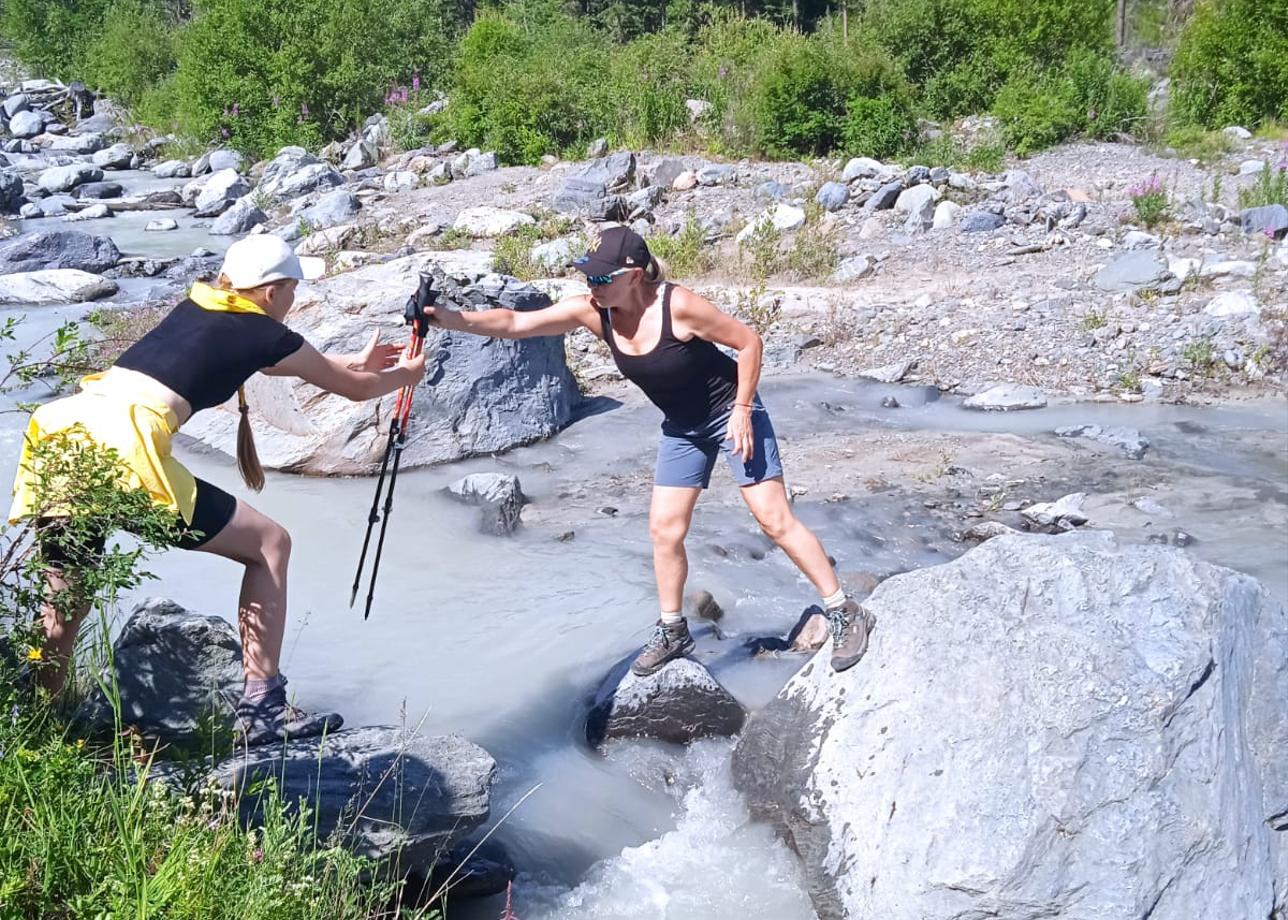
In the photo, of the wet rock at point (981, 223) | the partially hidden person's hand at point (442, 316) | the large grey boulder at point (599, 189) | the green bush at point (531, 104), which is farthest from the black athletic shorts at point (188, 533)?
the green bush at point (531, 104)

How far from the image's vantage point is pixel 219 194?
2225cm

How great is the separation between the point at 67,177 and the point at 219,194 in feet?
15.6

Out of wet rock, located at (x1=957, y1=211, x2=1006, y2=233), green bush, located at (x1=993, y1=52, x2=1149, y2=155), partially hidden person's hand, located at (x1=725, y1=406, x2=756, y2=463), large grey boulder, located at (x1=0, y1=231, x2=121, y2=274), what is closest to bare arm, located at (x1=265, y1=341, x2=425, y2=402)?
partially hidden person's hand, located at (x1=725, y1=406, x2=756, y2=463)

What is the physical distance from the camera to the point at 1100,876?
381cm

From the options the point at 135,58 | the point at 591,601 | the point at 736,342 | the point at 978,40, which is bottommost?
the point at 591,601

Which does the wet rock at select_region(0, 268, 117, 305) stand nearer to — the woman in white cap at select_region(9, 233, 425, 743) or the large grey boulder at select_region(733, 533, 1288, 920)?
the woman in white cap at select_region(9, 233, 425, 743)

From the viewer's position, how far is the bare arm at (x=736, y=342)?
4.80 m

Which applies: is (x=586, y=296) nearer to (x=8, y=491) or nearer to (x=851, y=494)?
(x=851, y=494)

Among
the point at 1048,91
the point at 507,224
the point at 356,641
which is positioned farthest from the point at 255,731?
the point at 1048,91

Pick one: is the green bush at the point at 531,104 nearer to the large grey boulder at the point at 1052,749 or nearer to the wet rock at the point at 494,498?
the wet rock at the point at 494,498

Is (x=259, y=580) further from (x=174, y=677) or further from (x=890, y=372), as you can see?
(x=890, y=372)

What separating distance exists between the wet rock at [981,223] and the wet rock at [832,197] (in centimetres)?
192

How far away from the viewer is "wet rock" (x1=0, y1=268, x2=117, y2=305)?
1462 centimetres

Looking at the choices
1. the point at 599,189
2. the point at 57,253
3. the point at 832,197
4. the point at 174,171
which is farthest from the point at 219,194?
the point at 832,197
